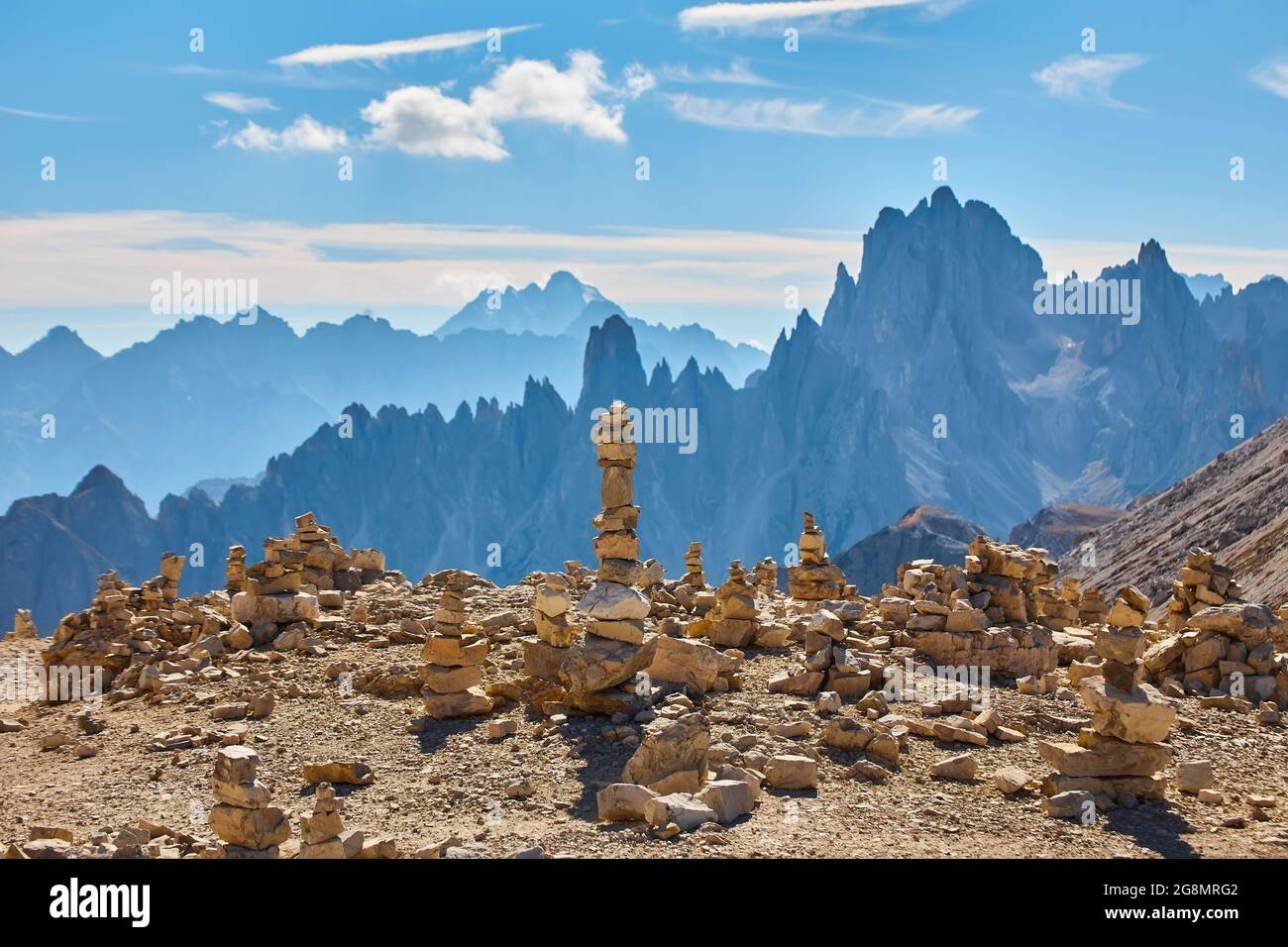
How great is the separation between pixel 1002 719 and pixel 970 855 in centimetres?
619

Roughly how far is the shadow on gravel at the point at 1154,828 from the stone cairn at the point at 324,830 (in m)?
9.52

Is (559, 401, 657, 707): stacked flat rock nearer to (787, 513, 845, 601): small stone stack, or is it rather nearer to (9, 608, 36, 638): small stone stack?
(787, 513, 845, 601): small stone stack

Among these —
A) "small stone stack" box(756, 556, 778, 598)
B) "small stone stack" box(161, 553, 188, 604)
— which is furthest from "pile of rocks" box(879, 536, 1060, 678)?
"small stone stack" box(161, 553, 188, 604)

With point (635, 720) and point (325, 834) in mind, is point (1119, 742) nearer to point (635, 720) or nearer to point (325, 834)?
point (635, 720)

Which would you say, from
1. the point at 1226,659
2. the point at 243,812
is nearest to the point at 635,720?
the point at 243,812

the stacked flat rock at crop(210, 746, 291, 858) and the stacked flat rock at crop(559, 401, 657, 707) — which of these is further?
the stacked flat rock at crop(559, 401, 657, 707)

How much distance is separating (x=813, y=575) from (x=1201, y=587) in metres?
10.1

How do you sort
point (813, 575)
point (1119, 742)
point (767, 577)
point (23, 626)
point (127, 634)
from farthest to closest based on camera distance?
point (767, 577), point (23, 626), point (813, 575), point (127, 634), point (1119, 742)

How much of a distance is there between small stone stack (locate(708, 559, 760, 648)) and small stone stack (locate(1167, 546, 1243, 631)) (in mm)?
9323

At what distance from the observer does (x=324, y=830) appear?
1178 cm

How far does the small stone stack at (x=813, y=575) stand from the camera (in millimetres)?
30266

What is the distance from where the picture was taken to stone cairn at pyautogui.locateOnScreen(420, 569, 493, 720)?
61.6 ft

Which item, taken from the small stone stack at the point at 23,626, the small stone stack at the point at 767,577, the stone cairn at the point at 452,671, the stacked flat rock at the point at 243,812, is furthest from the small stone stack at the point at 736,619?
the small stone stack at the point at 23,626
